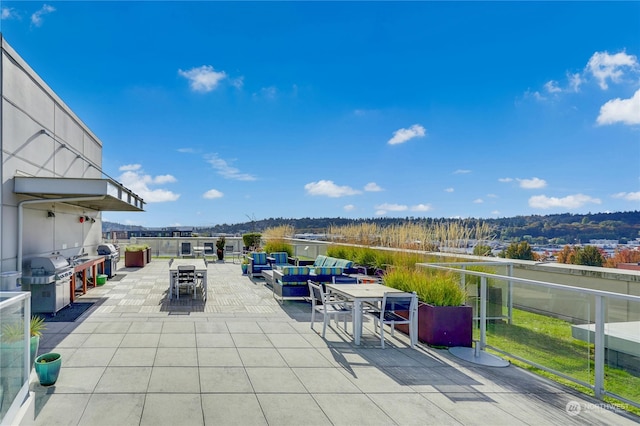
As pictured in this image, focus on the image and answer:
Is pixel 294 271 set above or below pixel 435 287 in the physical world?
below

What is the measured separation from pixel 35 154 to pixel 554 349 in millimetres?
9160

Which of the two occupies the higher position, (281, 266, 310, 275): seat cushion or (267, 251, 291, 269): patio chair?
(281, 266, 310, 275): seat cushion

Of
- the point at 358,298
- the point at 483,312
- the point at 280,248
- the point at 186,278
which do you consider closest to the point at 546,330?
the point at 483,312

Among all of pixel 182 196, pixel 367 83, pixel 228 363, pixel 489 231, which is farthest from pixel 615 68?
pixel 182 196

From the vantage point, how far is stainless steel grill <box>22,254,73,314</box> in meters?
6.60

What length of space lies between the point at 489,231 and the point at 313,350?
5.13 metres

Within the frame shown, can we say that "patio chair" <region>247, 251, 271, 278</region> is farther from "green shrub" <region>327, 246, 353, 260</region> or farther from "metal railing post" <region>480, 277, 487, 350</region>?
"metal railing post" <region>480, 277, 487, 350</region>

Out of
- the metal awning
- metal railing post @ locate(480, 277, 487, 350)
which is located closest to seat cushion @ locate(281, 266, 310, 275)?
the metal awning

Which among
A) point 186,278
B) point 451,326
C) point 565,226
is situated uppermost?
point 565,226

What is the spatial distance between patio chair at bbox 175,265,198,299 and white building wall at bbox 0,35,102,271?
2.75 m

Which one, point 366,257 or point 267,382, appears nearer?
point 267,382

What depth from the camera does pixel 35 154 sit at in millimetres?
7453

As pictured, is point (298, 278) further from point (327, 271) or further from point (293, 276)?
point (327, 271)

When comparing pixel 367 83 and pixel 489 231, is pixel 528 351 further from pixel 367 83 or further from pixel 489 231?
pixel 367 83
